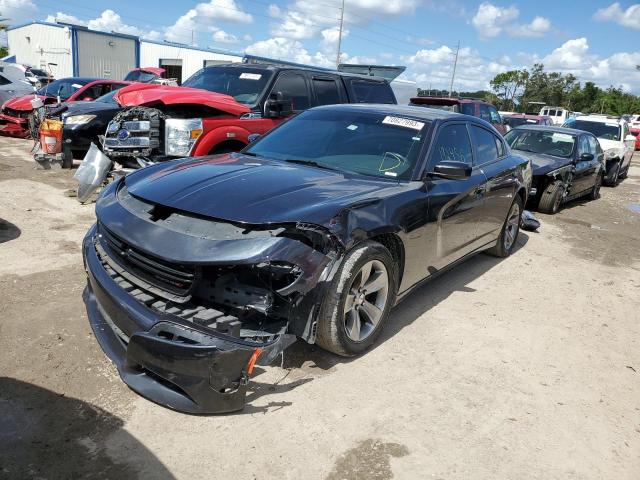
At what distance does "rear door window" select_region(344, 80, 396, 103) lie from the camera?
8625 mm

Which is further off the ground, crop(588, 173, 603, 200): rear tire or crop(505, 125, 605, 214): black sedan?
crop(505, 125, 605, 214): black sedan

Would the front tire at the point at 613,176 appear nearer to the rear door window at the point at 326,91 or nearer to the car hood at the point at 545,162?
the car hood at the point at 545,162

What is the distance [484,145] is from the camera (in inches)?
204

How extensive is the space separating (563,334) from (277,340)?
263 cm

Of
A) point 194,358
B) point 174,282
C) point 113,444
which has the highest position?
point 174,282

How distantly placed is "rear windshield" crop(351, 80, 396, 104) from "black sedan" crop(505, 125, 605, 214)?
2.70m

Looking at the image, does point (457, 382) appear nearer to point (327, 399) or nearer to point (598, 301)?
point (327, 399)

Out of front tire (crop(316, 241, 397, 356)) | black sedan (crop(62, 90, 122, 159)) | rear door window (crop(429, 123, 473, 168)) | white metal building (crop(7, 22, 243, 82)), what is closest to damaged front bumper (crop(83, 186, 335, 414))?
front tire (crop(316, 241, 397, 356))

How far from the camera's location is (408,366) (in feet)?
11.1

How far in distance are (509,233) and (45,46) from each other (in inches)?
1469

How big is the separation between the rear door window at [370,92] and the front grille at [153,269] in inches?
244

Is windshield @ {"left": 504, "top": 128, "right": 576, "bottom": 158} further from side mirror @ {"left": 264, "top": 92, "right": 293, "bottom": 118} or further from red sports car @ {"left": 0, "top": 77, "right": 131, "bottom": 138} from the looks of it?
red sports car @ {"left": 0, "top": 77, "right": 131, "bottom": 138}

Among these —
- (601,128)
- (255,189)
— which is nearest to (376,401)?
(255,189)

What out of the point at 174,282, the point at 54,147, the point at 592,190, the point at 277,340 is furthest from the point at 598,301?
the point at 54,147
